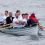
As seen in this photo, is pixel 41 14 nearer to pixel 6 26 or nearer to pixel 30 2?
pixel 30 2

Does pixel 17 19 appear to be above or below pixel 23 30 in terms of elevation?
above

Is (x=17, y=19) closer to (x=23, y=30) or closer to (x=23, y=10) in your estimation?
(x=23, y=30)

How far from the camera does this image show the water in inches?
244

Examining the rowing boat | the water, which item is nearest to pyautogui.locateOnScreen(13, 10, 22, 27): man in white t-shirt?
the rowing boat

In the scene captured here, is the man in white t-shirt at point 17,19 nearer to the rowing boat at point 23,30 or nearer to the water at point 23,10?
the rowing boat at point 23,30

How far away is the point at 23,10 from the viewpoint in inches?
404

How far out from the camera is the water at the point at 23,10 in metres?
6.19

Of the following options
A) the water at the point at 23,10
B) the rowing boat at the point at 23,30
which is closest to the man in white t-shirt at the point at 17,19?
the rowing boat at the point at 23,30

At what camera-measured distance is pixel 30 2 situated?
11859mm

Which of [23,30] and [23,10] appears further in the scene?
[23,10]

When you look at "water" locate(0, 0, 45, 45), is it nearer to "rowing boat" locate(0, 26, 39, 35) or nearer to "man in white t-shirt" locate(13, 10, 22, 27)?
"rowing boat" locate(0, 26, 39, 35)

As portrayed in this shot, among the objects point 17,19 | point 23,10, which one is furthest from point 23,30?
point 23,10

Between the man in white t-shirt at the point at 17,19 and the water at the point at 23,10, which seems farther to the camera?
the man in white t-shirt at the point at 17,19

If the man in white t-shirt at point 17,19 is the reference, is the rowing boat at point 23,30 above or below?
below
